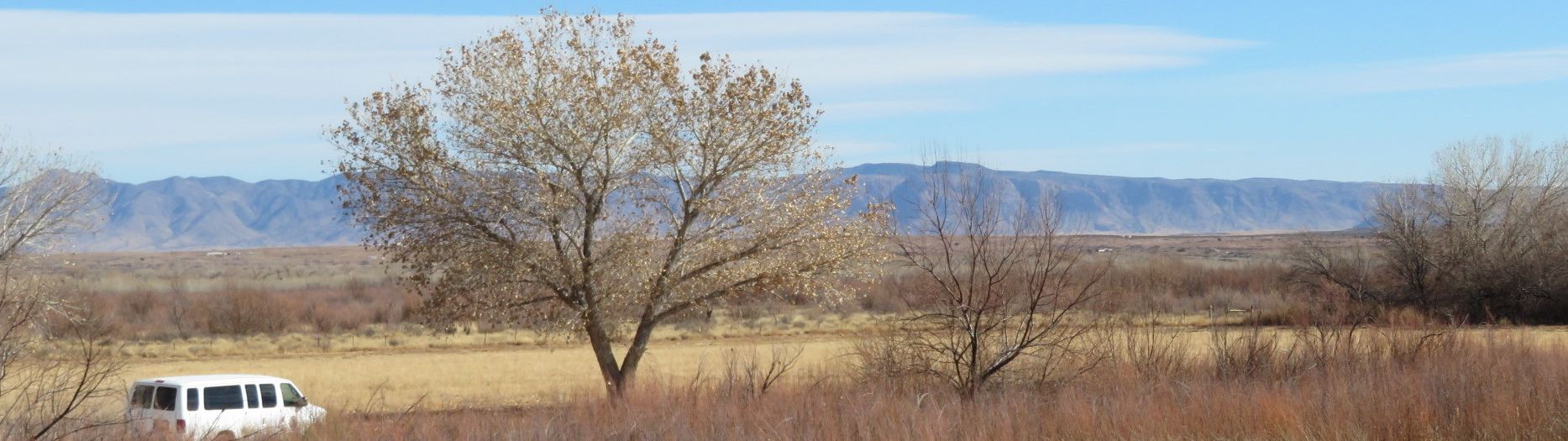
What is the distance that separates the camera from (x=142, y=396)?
20750 millimetres

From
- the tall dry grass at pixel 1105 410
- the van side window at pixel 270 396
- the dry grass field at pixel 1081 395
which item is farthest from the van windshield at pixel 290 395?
the tall dry grass at pixel 1105 410

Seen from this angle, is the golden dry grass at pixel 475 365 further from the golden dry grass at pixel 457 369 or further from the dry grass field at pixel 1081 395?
the dry grass field at pixel 1081 395

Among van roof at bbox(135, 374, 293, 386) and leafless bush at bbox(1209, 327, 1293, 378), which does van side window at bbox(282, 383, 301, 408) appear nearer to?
van roof at bbox(135, 374, 293, 386)

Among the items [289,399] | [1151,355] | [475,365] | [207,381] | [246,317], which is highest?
[1151,355]

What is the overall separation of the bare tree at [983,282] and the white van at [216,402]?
27.8ft

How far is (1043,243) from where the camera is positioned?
15641 millimetres

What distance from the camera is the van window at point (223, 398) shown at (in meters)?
20.5

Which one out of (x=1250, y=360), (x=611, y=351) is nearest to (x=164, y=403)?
(x=611, y=351)

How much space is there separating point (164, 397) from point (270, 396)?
1.53 m

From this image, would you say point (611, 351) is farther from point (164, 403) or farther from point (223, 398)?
point (164, 403)

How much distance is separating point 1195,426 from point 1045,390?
4.36 metres

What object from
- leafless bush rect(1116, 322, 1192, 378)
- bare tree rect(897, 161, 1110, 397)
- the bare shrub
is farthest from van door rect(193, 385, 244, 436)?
the bare shrub

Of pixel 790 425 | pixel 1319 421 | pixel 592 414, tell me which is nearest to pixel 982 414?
pixel 790 425

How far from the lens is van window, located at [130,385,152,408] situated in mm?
20516
